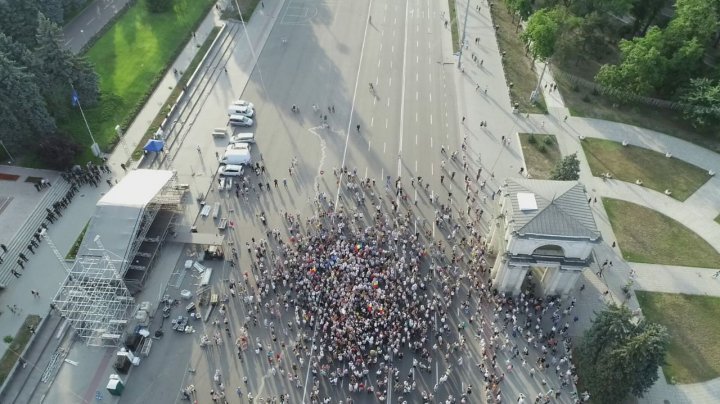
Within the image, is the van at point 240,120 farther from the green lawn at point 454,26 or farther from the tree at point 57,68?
the green lawn at point 454,26

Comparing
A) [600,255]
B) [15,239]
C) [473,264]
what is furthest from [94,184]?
[600,255]

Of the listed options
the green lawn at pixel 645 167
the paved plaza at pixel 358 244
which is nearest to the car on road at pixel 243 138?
the paved plaza at pixel 358 244

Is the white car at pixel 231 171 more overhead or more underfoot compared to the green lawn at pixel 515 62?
more underfoot

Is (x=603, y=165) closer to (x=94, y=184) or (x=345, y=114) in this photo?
(x=345, y=114)

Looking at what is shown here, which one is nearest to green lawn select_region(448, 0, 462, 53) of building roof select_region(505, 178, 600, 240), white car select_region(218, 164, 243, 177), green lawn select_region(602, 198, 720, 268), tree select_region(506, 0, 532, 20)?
tree select_region(506, 0, 532, 20)

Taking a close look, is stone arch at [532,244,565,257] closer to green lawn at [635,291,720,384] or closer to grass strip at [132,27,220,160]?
green lawn at [635,291,720,384]
